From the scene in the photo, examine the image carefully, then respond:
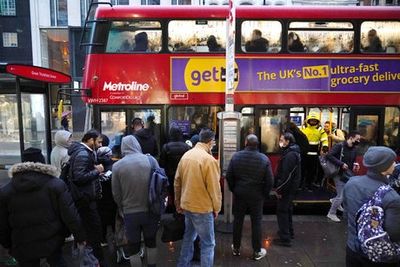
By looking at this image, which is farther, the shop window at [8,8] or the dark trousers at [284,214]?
the shop window at [8,8]

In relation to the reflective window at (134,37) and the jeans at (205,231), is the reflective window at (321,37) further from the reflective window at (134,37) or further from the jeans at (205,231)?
the jeans at (205,231)

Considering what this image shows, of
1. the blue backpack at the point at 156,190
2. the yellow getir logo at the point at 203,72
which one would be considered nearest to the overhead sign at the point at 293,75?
the yellow getir logo at the point at 203,72

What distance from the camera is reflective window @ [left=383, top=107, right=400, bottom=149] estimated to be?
24.9 ft

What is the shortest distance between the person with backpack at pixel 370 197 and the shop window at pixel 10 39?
3184 cm

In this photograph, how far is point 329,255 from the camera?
5.52 meters

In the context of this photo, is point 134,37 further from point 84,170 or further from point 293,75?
point 84,170

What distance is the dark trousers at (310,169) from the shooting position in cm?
830

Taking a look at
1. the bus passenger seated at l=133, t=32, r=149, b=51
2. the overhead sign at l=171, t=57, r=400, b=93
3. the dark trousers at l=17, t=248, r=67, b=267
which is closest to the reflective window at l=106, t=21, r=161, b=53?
the bus passenger seated at l=133, t=32, r=149, b=51

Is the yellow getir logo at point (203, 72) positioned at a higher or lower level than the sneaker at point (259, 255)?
higher

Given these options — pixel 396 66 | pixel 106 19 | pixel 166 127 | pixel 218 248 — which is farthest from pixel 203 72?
pixel 396 66

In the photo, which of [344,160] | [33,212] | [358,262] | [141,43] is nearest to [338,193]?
[344,160]

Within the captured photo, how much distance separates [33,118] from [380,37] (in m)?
7.33

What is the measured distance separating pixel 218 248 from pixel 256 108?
3.03 m

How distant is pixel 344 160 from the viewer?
689 centimetres
